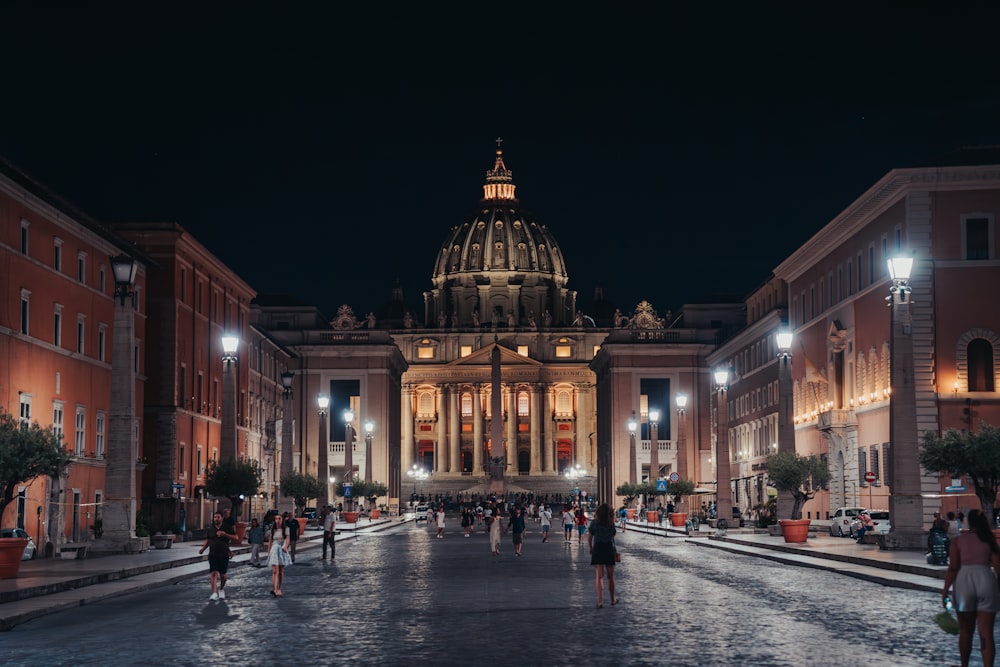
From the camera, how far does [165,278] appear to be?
233ft

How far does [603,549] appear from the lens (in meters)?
25.4

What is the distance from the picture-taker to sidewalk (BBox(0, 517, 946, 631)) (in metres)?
26.8

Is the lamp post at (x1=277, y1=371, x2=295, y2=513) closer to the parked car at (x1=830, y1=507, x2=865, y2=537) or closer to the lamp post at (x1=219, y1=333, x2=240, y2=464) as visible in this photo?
the lamp post at (x1=219, y1=333, x2=240, y2=464)

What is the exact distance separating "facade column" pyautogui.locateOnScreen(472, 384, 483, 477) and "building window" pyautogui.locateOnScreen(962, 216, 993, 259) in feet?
443

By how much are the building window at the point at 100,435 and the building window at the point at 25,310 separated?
9.21 metres

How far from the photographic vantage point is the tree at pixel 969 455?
1810 inches

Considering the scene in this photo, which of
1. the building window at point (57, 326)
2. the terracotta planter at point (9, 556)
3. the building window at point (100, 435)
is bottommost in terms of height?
the terracotta planter at point (9, 556)

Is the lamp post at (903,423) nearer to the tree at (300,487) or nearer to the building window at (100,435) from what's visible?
the building window at (100,435)

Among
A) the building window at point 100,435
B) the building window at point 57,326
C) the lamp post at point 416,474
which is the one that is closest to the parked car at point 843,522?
the building window at point 100,435

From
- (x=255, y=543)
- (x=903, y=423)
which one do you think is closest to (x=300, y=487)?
(x=255, y=543)

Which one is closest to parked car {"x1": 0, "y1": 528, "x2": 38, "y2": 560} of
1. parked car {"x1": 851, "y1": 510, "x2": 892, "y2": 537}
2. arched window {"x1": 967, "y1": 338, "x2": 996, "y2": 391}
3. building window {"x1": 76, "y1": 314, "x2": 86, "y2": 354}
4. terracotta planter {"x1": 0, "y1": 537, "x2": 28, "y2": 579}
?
terracotta planter {"x1": 0, "y1": 537, "x2": 28, "y2": 579}

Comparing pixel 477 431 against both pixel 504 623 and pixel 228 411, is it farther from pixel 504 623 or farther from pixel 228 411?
pixel 504 623

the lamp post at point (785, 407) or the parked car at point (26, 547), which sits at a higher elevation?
the lamp post at point (785, 407)

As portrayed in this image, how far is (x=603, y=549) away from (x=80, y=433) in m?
35.5
